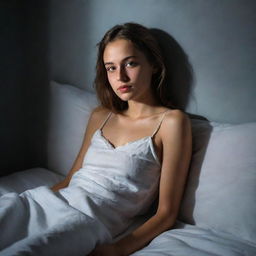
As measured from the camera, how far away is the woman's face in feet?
3.65

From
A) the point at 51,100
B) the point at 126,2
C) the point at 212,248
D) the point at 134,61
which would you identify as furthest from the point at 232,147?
the point at 51,100

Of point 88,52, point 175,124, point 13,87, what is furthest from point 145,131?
point 13,87

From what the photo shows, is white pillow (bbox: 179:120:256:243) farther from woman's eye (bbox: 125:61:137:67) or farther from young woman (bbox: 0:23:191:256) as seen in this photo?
woman's eye (bbox: 125:61:137:67)

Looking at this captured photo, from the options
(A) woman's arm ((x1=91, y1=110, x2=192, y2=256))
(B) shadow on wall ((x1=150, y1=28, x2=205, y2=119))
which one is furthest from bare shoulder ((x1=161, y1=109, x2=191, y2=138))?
(B) shadow on wall ((x1=150, y1=28, x2=205, y2=119))

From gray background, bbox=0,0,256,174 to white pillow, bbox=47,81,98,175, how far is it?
10 centimetres

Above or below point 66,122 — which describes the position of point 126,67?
above

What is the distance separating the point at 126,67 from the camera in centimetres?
112

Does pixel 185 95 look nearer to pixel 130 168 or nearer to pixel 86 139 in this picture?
pixel 130 168

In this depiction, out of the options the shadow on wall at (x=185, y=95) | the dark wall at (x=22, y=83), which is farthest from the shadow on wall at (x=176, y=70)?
the dark wall at (x=22, y=83)

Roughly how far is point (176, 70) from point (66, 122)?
612 mm

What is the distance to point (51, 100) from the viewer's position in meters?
1.63

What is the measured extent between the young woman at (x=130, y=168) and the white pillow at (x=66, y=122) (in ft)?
0.78

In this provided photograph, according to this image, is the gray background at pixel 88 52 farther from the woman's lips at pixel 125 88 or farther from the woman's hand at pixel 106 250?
the woman's hand at pixel 106 250

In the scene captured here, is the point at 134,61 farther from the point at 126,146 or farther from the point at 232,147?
the point at 232,147
